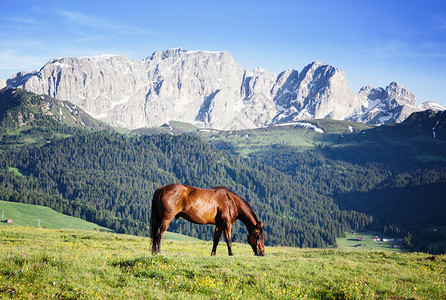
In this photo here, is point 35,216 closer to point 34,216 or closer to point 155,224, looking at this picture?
point 34,216

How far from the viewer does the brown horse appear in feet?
66.9

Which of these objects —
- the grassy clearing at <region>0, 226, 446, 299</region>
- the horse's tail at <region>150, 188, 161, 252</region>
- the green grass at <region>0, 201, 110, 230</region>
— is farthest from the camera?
the green grass at <region>0, 201, 110, 230</region>

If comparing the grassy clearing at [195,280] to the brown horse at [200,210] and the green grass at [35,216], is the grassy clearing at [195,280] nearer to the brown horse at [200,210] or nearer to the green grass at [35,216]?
the brown horse at [200,210]

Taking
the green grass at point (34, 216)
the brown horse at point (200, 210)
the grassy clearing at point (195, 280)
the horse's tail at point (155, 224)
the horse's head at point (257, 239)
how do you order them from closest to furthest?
the grassy clearing at point (195, 280) < the horse's tail at point (155, 224) < the brown horse at point (200, 210) < the horse's head at point (257, 239) < the green grass at point (34, 216)

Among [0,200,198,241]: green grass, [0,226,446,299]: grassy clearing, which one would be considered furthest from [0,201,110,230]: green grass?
[0,226,446,299]: grassy clearing

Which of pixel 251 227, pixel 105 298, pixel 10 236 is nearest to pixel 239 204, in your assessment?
pixel 251 227

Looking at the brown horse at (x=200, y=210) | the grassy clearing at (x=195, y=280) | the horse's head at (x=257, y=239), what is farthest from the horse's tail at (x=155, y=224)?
the horse's head at (x=257, y=239)

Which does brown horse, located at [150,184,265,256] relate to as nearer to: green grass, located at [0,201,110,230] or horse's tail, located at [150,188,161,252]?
horse's tail, located at [150,188,161,252]

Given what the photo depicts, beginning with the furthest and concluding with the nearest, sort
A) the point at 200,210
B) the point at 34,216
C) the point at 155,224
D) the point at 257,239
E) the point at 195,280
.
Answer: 1. the point at 34,216
2. the point at 257,239
3. the point at 200,210
4. the point at 155,224
5. the point at 195,280

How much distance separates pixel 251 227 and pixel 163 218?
21.3 feet

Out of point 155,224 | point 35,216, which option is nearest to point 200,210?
point 155,224

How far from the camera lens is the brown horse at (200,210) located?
20.4 metres

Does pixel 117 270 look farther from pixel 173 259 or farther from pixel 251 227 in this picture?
pixel 251 227

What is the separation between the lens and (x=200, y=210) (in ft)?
70.1
